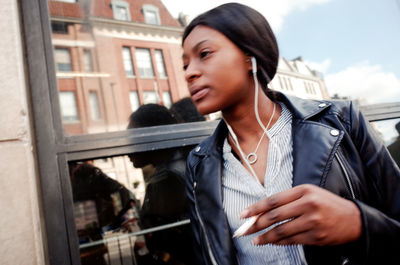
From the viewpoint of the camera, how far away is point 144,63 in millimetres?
2512

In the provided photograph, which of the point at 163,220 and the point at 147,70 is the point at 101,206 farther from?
the point at 147,70

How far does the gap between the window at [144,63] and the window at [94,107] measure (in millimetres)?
709

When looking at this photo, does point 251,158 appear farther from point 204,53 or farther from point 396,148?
point 396,148

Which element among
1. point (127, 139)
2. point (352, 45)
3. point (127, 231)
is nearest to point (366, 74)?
point (352, 45)

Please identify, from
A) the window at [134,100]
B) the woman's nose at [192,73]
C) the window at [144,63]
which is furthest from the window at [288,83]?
the window at [144,63]

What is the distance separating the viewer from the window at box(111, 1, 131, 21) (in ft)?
6.28

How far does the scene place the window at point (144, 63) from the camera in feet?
8.02

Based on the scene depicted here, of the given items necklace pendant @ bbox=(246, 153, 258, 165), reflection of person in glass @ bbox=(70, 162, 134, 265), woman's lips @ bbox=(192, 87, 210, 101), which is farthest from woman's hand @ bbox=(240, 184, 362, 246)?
Answer: reflection of person in glass @ bbox=(70, 162, 134, 265)

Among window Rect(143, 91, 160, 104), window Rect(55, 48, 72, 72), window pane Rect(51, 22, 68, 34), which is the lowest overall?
window Rect(143, 91, 160, 104)

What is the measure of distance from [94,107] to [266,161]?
4.25 feet

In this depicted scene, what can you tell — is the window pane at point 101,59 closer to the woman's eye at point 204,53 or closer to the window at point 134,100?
the window at point 134,100

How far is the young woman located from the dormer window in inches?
40.0

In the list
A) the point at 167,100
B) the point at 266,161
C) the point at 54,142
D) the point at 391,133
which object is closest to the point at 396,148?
the point at 391,133

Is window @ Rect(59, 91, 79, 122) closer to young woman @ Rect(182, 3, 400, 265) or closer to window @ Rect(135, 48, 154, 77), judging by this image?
young woman @ Rect(182, 3, 400, 265)
